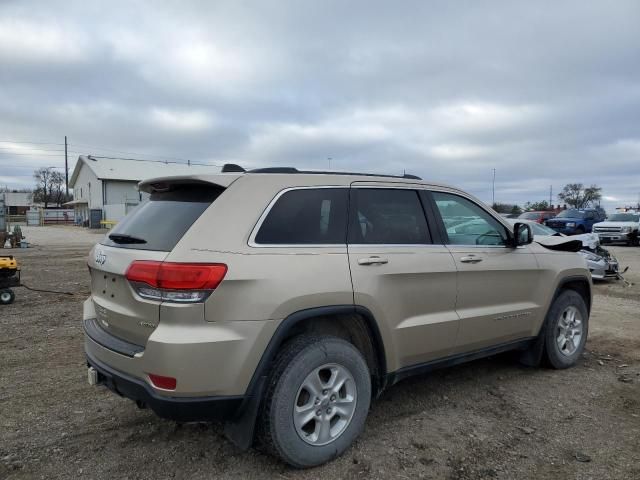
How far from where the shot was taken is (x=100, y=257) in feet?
10.6

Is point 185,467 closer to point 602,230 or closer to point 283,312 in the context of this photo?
point 283,312

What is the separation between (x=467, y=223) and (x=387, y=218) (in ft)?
3.40

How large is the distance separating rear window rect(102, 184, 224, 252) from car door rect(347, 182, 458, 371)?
39.2 inches

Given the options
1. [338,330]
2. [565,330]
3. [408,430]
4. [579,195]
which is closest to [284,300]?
[338,330]

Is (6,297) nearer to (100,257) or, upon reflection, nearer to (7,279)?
(7,279)

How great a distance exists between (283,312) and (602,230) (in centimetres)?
2503

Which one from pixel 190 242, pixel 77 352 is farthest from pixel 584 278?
pixel 77 352

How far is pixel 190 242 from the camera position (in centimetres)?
275

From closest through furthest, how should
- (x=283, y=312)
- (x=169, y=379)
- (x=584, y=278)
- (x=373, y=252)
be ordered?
(x=169, y=379), (x=283, y=312), (x=373, y=252), (x=584, y=278)

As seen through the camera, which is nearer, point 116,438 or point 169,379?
point 169,379

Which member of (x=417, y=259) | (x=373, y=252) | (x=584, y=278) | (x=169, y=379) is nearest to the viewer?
(x=169, y=379)

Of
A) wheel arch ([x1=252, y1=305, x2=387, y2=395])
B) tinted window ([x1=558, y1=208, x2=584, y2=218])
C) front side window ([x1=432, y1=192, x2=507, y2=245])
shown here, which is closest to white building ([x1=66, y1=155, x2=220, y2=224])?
tinted window ([x1=558, y1=208, x2=584, y2=218])

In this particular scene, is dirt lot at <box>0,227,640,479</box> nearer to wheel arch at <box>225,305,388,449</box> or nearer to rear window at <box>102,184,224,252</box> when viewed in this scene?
wheel arch at <box>225,305,388,449</box>

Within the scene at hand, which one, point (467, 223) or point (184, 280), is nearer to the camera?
point (184, 280)
